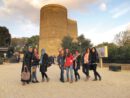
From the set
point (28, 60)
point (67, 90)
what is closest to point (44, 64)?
point (28, 60)

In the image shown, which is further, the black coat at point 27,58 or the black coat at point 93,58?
the black coat at point 93,58

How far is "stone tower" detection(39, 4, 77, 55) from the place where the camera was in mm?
67375

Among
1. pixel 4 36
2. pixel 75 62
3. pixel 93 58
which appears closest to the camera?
pixel 93 58

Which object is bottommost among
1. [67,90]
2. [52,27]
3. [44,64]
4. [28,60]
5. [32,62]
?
[67,90]

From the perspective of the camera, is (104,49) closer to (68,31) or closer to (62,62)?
(62,62)

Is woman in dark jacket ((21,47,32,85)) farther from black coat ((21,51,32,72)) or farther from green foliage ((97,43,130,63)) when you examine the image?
green foliage ((97,43,130,63))

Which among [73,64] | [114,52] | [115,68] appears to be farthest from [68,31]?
[73,64]

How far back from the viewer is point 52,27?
68.7 meters

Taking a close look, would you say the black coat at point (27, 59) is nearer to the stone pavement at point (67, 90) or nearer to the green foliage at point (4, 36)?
the stone pavement at point (67, 90)

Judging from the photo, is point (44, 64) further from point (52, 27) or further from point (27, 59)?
point (52, 27)

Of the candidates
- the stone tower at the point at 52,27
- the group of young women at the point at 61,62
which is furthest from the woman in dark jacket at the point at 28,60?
the stone tower at the point at 52,27

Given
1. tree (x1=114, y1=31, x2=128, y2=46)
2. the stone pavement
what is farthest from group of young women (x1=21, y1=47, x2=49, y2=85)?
tree (x1=114, y1=31, x2=128, y2=46)

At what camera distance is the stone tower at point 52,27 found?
67.4 m

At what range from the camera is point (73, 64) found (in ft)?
38.9
